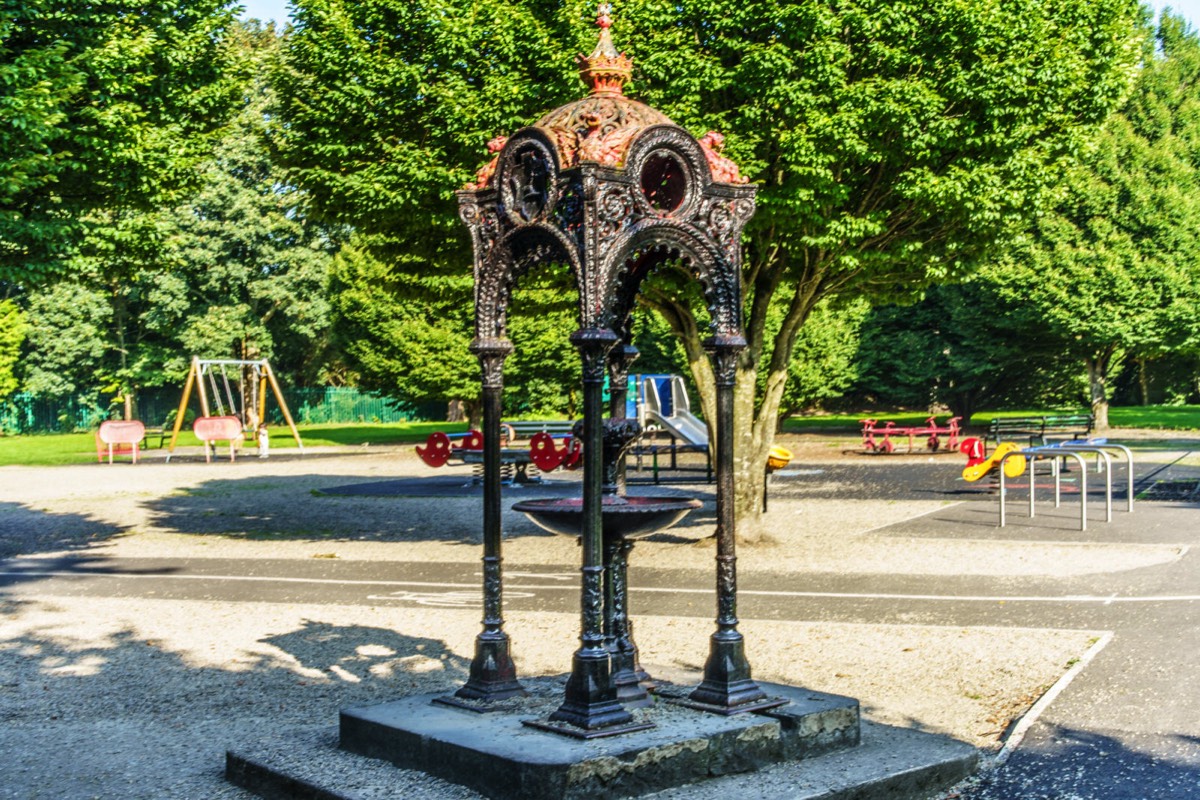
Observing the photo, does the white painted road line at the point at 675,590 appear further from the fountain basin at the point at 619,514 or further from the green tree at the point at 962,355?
the green tree at the point at 962,355

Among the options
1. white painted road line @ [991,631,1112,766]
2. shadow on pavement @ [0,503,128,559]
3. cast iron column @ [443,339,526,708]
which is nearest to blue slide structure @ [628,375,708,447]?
shadow on pavement @ [0,503,128,559]

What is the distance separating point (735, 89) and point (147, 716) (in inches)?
362

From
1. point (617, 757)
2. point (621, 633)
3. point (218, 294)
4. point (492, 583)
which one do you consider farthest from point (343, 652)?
point (218, 294)

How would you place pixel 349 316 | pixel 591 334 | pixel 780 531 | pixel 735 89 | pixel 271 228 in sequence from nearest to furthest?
Result: 1. pixel 591 334
2. pixel 735 89
3. pixel 780 531
4. pixel 349 316
5. pixel 271 228

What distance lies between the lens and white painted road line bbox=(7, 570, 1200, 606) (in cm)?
1213

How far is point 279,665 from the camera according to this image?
388 inches

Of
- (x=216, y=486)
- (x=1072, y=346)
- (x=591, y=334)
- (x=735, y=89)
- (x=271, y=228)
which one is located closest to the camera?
(x=591, y=334)

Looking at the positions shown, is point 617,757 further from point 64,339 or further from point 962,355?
point 64,339

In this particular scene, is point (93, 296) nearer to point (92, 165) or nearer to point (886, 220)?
point (92, 165)

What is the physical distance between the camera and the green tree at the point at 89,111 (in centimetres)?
1330

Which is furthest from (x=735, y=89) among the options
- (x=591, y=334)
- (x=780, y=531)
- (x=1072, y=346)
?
(x=1072, y=346)

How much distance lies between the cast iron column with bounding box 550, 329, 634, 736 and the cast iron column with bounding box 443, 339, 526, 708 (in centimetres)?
78

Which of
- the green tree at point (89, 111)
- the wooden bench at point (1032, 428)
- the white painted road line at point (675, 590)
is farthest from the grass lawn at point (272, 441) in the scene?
the white painted road line at point (675, 590)

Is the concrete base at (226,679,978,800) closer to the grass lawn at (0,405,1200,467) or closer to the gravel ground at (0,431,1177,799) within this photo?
the gravel ground at (0,431,1177,799)
